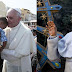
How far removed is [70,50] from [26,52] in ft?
2.74

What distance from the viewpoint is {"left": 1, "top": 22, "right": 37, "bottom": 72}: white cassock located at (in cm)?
202

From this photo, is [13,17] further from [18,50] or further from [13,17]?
[18,50]

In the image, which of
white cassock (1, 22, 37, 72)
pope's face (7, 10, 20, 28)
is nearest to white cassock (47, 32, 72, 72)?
white cassock (1, 22, 37, 72)

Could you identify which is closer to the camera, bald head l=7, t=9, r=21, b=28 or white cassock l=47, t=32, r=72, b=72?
white cassock l=47, t=32, r=72, b=72

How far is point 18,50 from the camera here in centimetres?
203

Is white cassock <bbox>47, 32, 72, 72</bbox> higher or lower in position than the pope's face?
lower

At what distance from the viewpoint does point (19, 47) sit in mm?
2051

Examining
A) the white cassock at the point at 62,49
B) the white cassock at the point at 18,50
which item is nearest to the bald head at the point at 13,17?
the white cassock at the point at 18,50

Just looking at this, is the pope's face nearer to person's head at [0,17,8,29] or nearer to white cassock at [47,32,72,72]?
person's head at [0,17,8,29]

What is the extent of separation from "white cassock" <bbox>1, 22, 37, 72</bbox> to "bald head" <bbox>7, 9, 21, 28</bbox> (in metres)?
0.11

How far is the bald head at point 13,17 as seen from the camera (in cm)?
201

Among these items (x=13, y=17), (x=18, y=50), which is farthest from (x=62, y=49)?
(x=13, y=17)

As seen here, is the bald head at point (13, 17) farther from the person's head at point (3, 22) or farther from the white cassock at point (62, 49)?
the white cassock at point (62, 49)

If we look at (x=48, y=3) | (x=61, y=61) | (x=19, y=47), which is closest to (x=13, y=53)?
(x=19, y=47)
